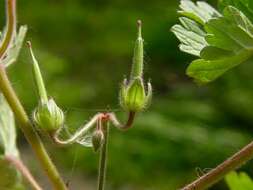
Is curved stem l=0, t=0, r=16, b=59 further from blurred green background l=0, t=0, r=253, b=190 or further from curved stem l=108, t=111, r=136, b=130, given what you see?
blurred green background l=0, t=0, r=253, b=190

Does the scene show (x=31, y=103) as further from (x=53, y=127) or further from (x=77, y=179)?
(x=53, y=127)

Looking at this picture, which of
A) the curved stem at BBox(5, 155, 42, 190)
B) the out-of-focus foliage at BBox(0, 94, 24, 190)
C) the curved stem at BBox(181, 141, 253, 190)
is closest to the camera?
the curved stem at BBox(181, 141, 253, 190)

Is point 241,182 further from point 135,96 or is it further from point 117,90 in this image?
point 117,90

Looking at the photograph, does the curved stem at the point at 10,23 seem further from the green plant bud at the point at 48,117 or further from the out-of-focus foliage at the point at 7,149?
the out-of-focus foliage at the point at 7,149

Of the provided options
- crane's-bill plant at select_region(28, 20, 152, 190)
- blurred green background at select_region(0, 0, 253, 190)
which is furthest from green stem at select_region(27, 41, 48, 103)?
blurred green background at select_region(0, 0, 253, 190)

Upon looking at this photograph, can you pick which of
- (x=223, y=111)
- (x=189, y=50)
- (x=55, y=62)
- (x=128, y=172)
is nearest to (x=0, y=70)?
(x=189, y=50)

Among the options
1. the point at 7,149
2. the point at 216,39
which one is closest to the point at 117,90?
the point at 7,149

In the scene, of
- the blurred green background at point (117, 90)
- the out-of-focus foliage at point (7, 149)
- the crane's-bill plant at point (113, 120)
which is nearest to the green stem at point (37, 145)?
the crane's-bill plant at point (113, 120)
